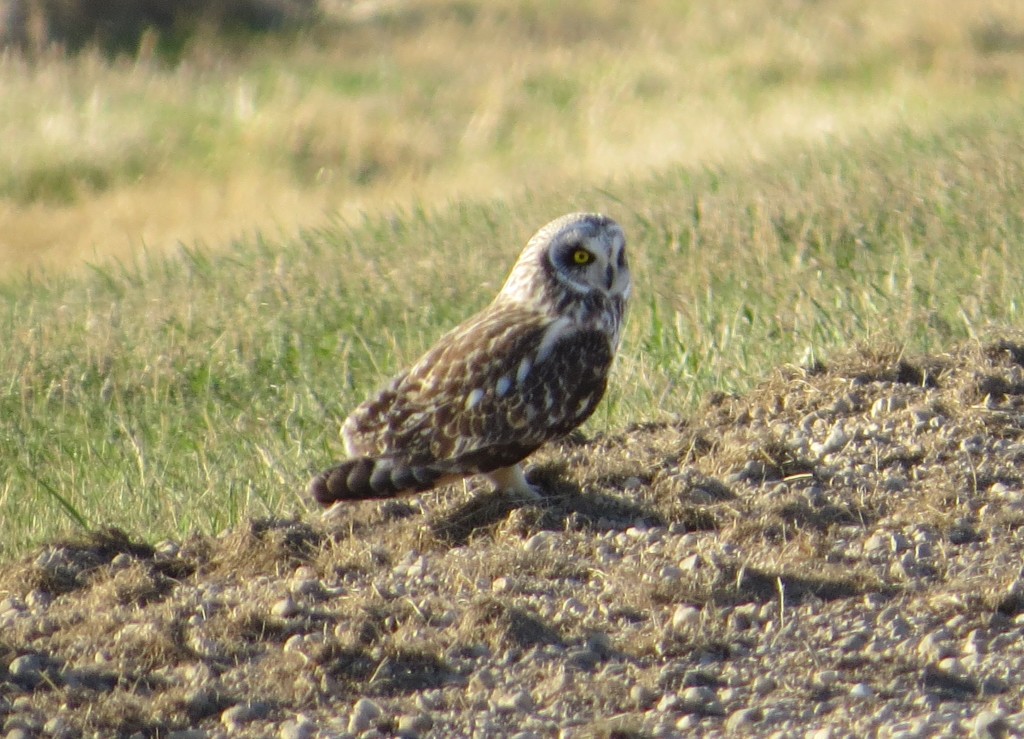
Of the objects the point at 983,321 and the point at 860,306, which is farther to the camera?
the point at 860,306

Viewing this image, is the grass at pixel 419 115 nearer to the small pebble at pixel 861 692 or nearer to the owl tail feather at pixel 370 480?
the owl tail feather at pixel 370 480

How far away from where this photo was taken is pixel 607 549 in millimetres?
4766

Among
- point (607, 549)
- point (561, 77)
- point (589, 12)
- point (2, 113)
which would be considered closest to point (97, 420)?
point (607, 549)

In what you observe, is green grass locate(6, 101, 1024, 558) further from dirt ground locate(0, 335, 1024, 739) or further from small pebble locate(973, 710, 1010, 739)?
small pebble locate(973, 710, 1010, 739)

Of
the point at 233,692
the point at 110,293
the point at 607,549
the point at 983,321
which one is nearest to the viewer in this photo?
the point at 233,692

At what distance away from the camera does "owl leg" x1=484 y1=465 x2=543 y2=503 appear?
516cm

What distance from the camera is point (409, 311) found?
8523 mm

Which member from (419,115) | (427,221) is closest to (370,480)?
(427,221)

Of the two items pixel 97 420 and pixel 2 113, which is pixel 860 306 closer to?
pixel 97 420

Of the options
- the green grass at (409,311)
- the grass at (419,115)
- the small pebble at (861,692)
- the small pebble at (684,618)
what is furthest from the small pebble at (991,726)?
the grass at (419,115)

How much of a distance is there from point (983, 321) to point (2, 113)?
13567mm

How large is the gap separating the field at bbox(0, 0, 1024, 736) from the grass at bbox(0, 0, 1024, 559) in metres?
0.04

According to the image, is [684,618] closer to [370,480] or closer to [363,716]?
[363,716]

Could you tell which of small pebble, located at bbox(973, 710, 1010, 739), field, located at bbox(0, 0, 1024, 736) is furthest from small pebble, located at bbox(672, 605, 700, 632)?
small pebble, located at bbox(973, 710, 1010, 739)
